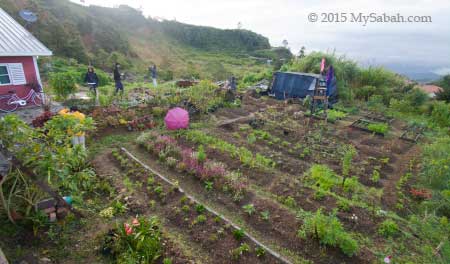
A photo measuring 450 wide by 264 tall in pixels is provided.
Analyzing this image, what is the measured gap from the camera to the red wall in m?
9.27

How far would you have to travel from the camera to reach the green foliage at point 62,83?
30.8 ft

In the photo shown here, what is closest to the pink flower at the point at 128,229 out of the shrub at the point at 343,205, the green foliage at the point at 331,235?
A: the green foliage at the point at 331,235

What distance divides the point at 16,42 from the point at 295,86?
13.5 m

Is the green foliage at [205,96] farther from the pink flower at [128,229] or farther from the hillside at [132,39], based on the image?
the hillside at [132,39]

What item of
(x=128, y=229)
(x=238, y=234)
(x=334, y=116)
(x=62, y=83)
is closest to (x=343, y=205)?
(x=238, y=234)

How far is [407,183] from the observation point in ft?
20.6

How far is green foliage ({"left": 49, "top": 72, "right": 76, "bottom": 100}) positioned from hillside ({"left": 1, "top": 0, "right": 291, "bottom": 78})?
1389 centimetres

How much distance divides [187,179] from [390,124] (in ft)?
33.8

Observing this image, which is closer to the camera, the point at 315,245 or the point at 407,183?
the point at 315,245

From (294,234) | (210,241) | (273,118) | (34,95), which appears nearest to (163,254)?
(210,241)

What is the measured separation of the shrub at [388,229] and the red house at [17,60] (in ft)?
40.4

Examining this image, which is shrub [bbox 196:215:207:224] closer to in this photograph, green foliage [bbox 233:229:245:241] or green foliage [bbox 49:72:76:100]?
green foliage [bbox 233:229:245:241]

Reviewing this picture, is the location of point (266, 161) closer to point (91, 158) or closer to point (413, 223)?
point (413, 223)

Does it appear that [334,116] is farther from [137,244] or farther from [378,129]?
[137,244]
